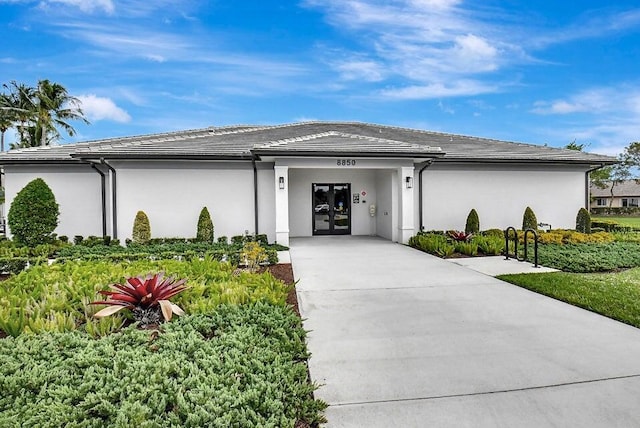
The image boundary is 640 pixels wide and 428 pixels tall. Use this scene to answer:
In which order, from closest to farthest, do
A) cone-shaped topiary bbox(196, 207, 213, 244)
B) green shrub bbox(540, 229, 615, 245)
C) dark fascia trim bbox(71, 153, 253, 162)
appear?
dark fascia trim bbox(71, 153, 253, 162)
green shrub bbox(540, 229, 615, 245)
cone-shaped topiary bbox(196, 207, 213, 244)

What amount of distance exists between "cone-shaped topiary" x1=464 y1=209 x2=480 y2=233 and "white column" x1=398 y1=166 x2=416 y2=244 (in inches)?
100

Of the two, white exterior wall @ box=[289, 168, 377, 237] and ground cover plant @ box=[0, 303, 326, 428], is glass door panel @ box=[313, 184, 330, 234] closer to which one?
white exterior wall @ box=[289, 168, 377, 237]

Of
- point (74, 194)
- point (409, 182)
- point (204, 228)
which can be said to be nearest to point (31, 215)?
point (74, 194)

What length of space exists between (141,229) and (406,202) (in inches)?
368

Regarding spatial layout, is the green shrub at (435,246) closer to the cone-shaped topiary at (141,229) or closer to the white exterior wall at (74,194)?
the cone-shaped topiary at (141,229)

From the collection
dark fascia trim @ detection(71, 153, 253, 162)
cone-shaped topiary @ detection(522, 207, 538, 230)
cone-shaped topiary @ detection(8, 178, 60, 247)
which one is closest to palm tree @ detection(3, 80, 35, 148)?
dark fascia trim @ detection(71, 153, 253, 162)

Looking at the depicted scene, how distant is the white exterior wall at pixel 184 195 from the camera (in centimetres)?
1262

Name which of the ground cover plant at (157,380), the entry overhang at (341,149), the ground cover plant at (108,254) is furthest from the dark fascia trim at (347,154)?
the ground cover plant at (157,380)

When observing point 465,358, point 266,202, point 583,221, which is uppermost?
point 266,202

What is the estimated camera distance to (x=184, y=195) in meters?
12.9

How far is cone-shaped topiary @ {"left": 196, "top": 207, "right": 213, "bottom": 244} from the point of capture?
12.2m

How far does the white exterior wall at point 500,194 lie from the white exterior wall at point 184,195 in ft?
23.3

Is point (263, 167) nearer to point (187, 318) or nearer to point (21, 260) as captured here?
point (21, 260)

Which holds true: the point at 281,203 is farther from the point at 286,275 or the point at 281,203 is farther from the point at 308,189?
the point at 286,275
